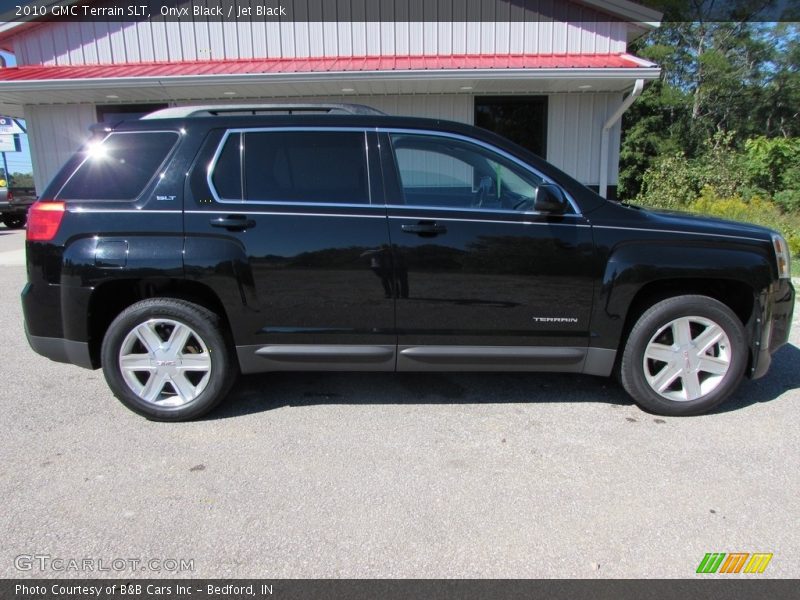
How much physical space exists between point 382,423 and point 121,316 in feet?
6.06

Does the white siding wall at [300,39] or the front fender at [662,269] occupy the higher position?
the white siding wall at [300,39]

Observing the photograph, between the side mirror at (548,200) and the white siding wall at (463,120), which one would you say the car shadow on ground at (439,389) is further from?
the white siding wall at (463,120)

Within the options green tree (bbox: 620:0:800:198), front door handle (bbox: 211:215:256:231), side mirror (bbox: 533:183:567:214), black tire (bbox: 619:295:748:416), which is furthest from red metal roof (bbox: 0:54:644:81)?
green tree (bbox: 620:0:800:198)

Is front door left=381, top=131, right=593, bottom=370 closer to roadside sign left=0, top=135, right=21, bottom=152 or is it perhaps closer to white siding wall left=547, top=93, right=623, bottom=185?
white siding wall left=547, top=93, right=623, bottom=185

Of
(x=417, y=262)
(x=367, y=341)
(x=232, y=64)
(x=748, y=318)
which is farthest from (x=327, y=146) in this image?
(x=232, y=64)

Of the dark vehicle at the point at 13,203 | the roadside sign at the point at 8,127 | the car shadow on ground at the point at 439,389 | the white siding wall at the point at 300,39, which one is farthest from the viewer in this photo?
the roadside sign at the point at 8,127

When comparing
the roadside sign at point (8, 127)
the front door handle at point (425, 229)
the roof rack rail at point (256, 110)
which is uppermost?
the roadside sign at point (8, 127)

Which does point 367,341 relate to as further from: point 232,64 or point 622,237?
point 232,64

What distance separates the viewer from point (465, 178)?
3672mm

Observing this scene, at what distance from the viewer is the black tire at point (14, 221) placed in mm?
18578

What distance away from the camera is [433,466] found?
305cm

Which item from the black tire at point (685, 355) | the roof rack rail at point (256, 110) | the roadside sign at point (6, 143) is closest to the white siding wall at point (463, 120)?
the roof rack rail at point (256, 110)

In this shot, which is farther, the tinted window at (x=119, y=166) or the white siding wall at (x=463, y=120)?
the white siding wall at (x=463, y=120)

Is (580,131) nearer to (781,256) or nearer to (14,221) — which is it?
(781,256)
